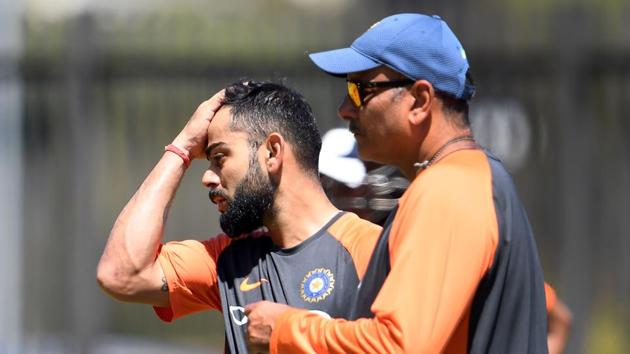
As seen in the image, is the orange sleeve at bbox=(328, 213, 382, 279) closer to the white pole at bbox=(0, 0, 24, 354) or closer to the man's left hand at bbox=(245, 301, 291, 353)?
the man's left hand at bbox=(245, 301, 291, 353)

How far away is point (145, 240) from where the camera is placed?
3486mm

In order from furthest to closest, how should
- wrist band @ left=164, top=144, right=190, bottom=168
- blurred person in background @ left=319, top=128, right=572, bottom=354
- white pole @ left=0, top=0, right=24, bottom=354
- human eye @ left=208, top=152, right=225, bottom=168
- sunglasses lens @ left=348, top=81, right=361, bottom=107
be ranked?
white pole @ left=0, top=0, right=24, bottom=354 < blurred person in background @ left=319, top=128, right=572, bottom=354 < wrist band @ left=164, top=144, right=190, bottom=168 < human eye @ left=208, top=152, right=225, bottom=168 < sunglasses lens @ left=348, top=81, right=361, bottom=107

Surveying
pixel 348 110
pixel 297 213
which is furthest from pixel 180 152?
pixel 348 110

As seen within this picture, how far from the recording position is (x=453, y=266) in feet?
8.21

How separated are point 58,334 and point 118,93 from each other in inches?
67.7

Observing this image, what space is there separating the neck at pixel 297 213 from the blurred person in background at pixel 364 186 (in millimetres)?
906

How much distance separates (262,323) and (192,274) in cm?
75

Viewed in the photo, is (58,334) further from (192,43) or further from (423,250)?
(423,250)

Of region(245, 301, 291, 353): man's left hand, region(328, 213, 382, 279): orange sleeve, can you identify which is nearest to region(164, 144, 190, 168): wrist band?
region(328, 213, 382, 279): orange sleeve

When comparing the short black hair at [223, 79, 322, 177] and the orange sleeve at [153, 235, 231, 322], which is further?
the orange sleeve at [153, 235, 231, 322]

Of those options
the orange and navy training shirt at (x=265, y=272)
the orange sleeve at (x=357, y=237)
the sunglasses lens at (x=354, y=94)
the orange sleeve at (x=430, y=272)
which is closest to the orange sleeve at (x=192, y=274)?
the orange and navy training shirt at (x=265, y=272)

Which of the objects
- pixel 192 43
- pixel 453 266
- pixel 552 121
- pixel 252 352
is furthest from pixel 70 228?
pixel 453 266

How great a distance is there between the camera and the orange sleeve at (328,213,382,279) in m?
3.15

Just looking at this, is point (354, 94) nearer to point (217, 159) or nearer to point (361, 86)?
point (361, 86)
